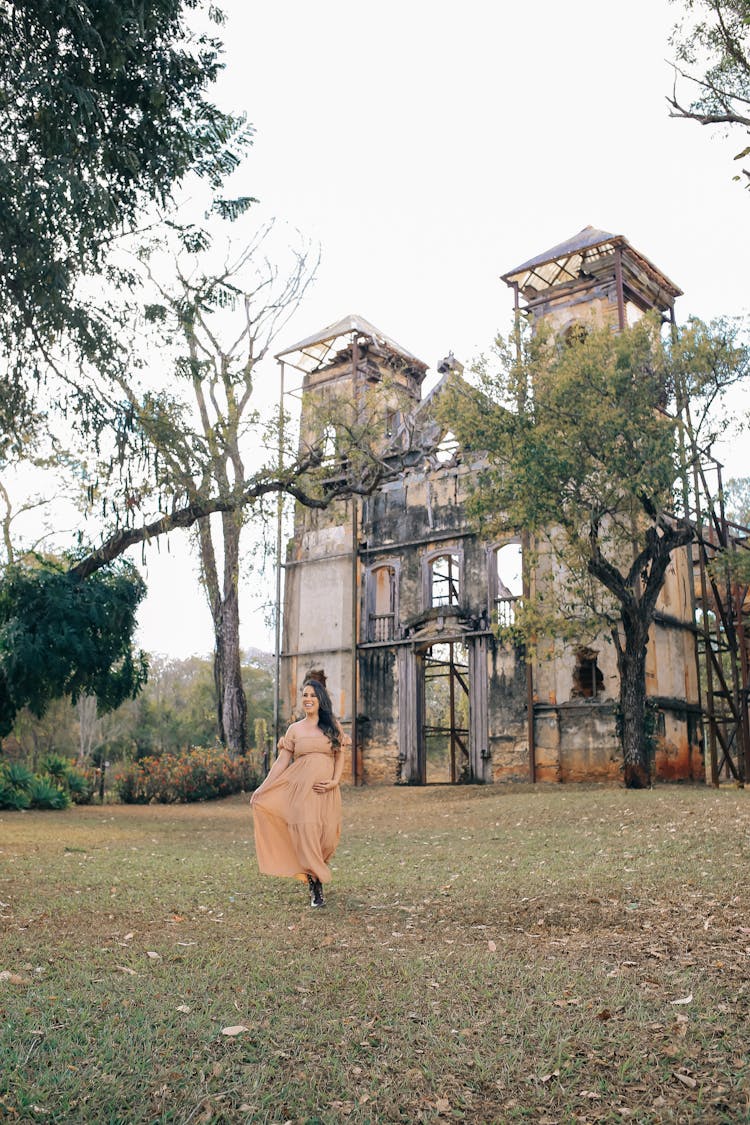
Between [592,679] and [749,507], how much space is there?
59.8 ft

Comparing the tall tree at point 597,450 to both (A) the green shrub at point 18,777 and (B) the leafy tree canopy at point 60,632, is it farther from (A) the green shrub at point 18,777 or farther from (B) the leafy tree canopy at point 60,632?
(A) the green shrub at point 18,777

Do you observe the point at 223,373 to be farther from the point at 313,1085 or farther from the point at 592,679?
the point at 592,679

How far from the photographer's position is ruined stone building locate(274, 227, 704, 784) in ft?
71.1

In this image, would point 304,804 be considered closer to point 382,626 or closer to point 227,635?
point 382,626

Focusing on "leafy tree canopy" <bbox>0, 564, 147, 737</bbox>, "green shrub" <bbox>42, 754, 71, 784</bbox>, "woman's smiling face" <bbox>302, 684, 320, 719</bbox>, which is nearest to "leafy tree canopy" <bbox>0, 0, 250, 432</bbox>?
"woman's smiling face" <bbox>302, 684, 320, 719</bbox>

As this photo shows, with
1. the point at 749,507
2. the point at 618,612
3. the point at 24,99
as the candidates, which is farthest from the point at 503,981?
the point at 749,507

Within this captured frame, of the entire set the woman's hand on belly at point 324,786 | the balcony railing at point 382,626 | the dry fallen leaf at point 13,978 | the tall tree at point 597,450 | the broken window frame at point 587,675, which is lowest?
the dry fallen leaf at point 13,978

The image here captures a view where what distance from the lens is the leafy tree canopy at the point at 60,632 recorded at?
1639 centimetres

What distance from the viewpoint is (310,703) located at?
7.86 metres

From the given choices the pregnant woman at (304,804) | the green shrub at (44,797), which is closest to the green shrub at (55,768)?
the green shrub at (44,797)

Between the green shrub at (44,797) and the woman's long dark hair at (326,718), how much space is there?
12.2 m

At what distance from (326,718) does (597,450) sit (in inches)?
408

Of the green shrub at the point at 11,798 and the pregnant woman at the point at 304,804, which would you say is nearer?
the pregnant woman at the point at 304,804

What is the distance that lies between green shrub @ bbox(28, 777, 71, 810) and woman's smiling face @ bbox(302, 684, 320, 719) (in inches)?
480
